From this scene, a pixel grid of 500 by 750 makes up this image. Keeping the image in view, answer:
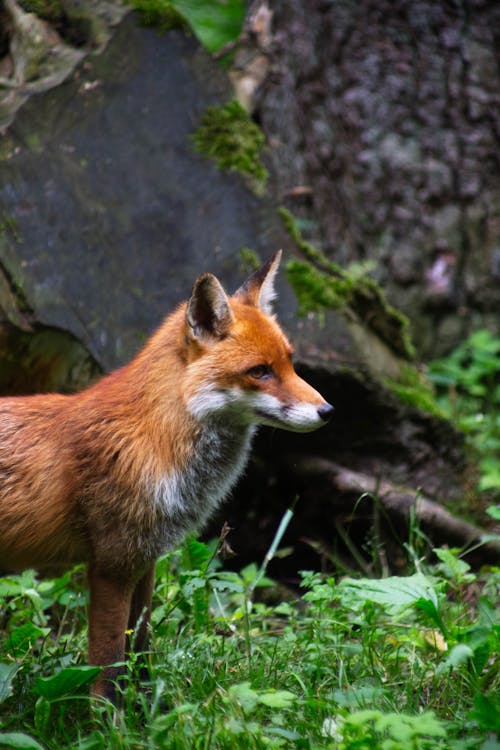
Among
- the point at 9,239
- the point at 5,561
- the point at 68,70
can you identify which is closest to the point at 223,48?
the point at 68,70

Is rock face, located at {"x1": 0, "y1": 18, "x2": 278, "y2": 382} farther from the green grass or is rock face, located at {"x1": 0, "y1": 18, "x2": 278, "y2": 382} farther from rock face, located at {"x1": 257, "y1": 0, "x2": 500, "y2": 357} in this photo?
rock face, located at {"x1": 257, "y1": 0, "x2": 500, "y2": 357}

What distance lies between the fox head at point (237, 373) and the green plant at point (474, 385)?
131 inches

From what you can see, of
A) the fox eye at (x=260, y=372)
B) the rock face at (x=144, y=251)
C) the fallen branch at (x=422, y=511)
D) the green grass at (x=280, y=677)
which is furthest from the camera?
the fallen branch at (x=422, y=511)

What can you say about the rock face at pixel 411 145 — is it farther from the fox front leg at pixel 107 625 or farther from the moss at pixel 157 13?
the fox front leg at pixel 107 625

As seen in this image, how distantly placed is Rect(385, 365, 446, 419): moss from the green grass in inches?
61.2

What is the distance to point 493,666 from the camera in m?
3.46

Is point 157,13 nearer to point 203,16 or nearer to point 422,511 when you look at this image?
point 203,16

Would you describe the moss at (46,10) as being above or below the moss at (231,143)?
above

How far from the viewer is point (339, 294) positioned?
19.3ft

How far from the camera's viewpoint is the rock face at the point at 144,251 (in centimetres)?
502

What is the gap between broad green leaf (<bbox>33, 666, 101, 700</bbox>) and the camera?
336cm

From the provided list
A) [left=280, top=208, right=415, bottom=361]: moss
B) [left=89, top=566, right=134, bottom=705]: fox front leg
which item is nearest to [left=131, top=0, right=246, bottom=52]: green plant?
[left=280, top=208, right=415, bottom=361]: moss

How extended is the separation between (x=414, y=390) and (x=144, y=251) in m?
2.13

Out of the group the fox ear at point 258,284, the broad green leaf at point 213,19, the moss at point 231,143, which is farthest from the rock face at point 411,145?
the fox ear at point 258,284
